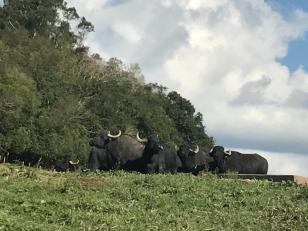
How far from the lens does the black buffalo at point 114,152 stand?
26281 mm

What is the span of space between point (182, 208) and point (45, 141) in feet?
80.6

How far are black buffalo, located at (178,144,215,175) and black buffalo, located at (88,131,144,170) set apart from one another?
5.74 feet

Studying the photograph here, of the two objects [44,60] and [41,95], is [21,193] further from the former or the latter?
[44,60]

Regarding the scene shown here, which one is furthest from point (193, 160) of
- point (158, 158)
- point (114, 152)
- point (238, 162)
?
point (158, 158)

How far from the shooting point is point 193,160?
28062 mm

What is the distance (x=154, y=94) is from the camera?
55625 mm

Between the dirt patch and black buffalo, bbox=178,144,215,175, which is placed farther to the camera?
black buffalo, bbox=178,144,215,175

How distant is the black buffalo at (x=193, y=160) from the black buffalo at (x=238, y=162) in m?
0.31

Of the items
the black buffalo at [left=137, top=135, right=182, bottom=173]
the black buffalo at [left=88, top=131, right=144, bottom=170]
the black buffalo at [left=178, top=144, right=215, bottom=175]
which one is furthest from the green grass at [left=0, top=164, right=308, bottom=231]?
the black buffalo at [left=178, top=144, right=215, bottom=175]

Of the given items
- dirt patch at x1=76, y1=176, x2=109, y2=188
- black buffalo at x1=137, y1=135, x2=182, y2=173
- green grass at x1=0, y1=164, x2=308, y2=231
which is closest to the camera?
green grass at x1=0, y1=164, x2=308, y2=231

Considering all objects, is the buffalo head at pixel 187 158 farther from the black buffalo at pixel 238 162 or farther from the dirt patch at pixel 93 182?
the dirt patch at pixel 93 182

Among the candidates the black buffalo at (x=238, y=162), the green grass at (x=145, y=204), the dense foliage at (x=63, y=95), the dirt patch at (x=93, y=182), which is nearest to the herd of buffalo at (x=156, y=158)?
the black buffalo at (x=238, y=162)

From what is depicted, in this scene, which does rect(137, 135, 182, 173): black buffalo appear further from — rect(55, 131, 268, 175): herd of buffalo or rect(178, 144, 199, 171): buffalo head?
rect(178, 144, 199, 171): buffalo head

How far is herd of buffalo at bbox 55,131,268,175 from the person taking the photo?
82.4 ft
